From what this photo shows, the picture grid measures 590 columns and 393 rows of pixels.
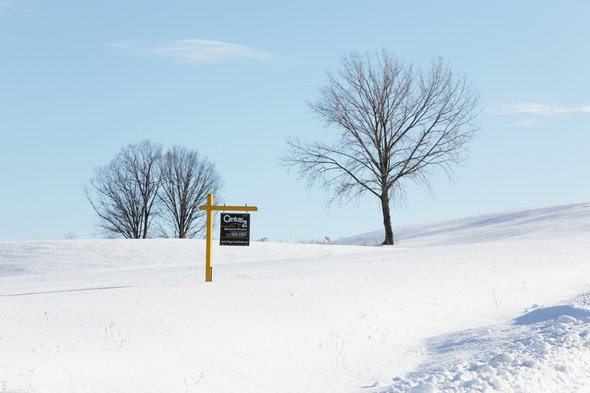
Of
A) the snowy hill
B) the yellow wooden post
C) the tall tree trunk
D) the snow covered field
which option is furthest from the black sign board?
the tall tree trunk

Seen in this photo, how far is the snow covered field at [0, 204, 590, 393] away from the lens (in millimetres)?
10461

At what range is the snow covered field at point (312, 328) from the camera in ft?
34.3

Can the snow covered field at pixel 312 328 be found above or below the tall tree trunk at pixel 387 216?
below

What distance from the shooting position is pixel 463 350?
41.0 feet

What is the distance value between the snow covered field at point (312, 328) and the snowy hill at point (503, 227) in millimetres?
14870

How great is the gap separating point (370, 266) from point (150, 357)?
11.7 metres

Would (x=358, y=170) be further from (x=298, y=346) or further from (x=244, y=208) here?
(x=298, y=346)

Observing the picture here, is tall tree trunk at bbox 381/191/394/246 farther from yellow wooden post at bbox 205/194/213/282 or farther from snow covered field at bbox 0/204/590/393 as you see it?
yellow wooden post at bbox 205/194/213/282

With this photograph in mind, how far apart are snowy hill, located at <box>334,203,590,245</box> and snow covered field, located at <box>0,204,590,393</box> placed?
14870mm

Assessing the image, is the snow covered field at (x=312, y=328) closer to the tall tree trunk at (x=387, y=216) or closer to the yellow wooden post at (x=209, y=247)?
the yellow wooden post at (x=209, y=247)

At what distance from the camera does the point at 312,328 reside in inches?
531

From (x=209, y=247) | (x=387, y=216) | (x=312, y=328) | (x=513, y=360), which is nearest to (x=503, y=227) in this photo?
(x=387, y=216)

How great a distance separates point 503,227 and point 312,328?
3190 centimetres

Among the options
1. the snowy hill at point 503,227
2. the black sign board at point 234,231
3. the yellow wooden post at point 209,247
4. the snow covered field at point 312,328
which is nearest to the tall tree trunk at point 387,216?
the snowy hill at point 503,227
